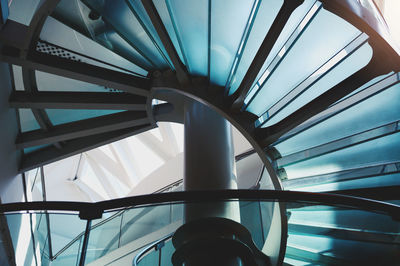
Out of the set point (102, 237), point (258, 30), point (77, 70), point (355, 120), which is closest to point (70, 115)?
point (77, 70)

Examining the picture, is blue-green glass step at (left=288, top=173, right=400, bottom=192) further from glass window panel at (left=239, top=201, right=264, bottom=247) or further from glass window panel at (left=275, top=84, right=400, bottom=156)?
glass window panel at (left=239, top=201, right=264, bottom=247)

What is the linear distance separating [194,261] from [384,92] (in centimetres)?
217

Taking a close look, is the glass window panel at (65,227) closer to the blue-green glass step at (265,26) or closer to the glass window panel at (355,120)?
the blue-green glass step at (265,26)

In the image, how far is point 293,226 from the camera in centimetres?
286

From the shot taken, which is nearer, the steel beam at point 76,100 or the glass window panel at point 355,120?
the glass window panel at point 355,120

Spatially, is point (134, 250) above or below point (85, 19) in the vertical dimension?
below

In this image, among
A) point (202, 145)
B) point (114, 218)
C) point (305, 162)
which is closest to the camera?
point (114, 218)

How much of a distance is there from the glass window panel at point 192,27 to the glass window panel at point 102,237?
73.4 inches

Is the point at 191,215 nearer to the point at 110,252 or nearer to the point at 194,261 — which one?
the point at 194,261

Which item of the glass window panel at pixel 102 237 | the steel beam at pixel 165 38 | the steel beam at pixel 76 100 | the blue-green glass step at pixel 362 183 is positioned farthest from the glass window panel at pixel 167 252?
the blue-green glass step at pixel 362 183

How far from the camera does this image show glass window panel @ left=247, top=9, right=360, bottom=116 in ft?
9.61

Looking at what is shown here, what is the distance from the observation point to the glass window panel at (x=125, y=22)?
366 centimetres

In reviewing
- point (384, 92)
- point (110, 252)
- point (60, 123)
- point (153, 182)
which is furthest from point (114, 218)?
point (153, 182)

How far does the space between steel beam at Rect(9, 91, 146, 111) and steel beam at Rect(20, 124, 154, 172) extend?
0.80m
